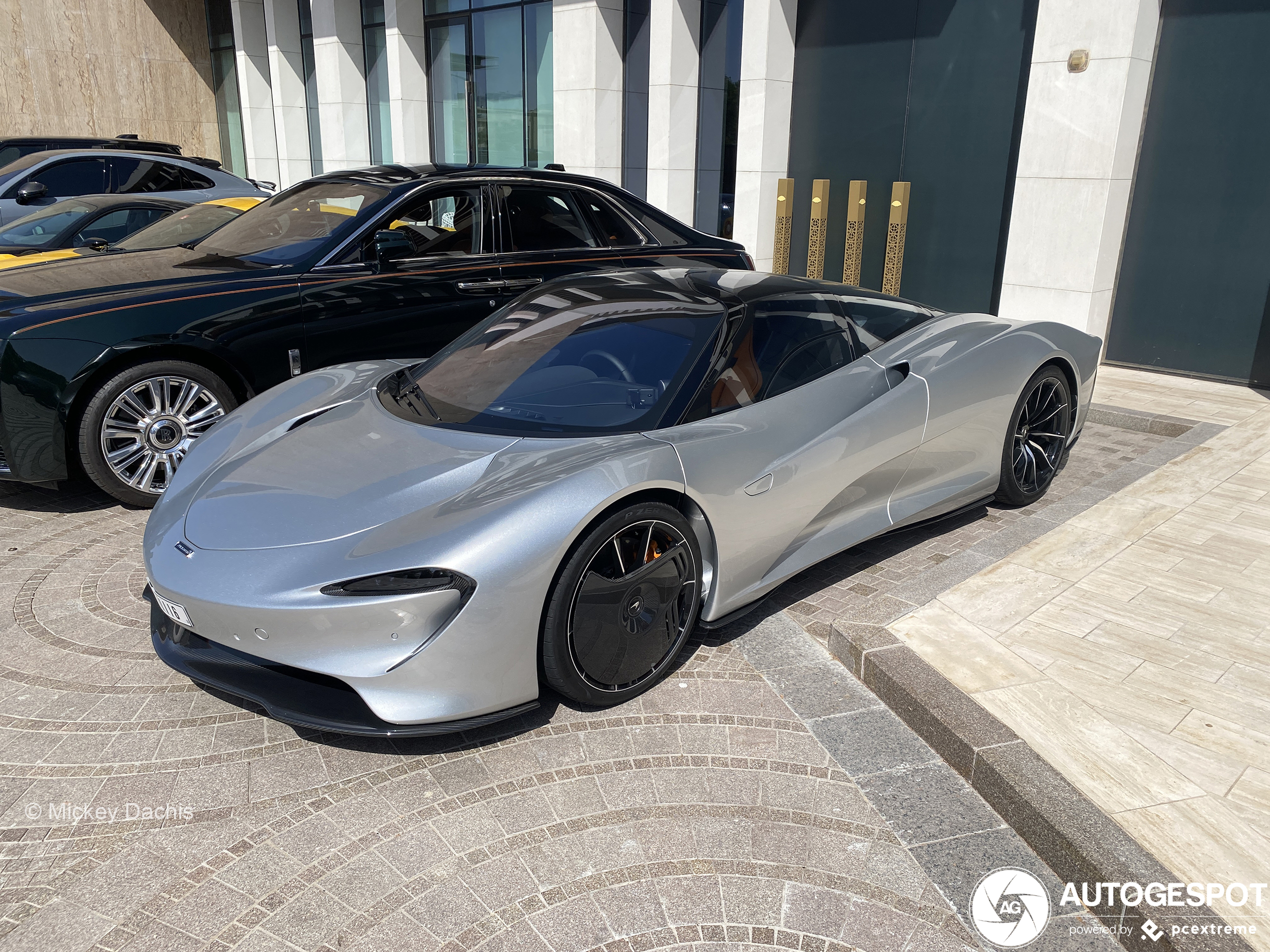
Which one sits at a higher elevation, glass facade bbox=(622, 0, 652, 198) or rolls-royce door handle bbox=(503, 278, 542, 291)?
glass facade bbox=(622, 0, 652, 198)

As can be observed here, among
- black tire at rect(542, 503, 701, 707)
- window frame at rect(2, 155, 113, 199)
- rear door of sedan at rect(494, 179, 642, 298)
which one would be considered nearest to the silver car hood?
black tire at rect(542, 503, 701, 707)

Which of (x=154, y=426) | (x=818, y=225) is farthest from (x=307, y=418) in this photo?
(x=818, y=225)

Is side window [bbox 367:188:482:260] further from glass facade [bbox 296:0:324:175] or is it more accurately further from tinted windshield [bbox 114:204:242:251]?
glass facade [bbox 296:0:324:175]

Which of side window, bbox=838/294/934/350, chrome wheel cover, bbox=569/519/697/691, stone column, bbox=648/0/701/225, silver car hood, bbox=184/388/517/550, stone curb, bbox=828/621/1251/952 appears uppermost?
stone column, bbox=648/0/701/225

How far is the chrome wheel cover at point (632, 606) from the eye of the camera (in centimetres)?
315

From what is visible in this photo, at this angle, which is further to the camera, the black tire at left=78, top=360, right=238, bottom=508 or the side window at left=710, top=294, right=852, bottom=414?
the black tire at left=78, top=360, right=238, bottom=508

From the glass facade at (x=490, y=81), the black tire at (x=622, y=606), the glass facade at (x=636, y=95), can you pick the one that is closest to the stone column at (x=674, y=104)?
the glass facade at (x=636, y=95)

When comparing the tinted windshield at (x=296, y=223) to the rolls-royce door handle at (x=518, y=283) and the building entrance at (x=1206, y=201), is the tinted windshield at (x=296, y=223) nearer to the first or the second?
the rolls-royce door handle at (x=518, y=283)

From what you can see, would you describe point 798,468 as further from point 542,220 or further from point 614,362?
point 542,220

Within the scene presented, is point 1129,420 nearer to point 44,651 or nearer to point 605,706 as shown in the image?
point 605,706

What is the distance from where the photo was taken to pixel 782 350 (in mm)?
3934

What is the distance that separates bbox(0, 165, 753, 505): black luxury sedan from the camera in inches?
193

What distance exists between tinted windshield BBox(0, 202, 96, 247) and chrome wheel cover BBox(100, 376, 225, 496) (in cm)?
467

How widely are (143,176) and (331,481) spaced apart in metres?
9.15
